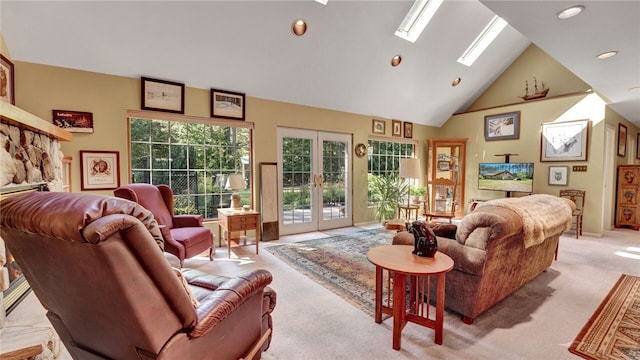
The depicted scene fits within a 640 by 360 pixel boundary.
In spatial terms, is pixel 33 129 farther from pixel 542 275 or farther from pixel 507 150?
pixel 507 150

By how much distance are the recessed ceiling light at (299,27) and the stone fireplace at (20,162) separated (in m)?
2.77

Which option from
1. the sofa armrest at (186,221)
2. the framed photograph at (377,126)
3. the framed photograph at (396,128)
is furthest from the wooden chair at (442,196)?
the sofa armrest at (186,221)

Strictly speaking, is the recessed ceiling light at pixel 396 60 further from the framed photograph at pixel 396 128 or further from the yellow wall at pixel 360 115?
the framed photograph at pixel 396 128

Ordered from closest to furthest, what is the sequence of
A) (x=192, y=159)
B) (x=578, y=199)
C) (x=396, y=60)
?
(x=192, y=159)
(x=396, y=60)
(x=578, y=199)

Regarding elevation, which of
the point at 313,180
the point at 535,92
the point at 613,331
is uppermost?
the point at 535,92

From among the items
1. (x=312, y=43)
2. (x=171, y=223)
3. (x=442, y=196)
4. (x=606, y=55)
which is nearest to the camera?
(x=606, y=55)

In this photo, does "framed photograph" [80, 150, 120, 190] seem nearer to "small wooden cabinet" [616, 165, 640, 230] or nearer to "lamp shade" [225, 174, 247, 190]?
"lamp shade" [225, 174, 247, 190]

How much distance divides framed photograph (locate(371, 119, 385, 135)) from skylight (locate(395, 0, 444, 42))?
71.5 inches

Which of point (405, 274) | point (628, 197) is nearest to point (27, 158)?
point (405, 274)

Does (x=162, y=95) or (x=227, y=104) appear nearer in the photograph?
(x=162, y=95)

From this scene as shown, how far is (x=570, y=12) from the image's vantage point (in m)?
2.31

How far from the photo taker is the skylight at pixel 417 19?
13.4ft

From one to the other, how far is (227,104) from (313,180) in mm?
1980

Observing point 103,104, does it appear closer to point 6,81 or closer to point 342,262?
point 6,81
